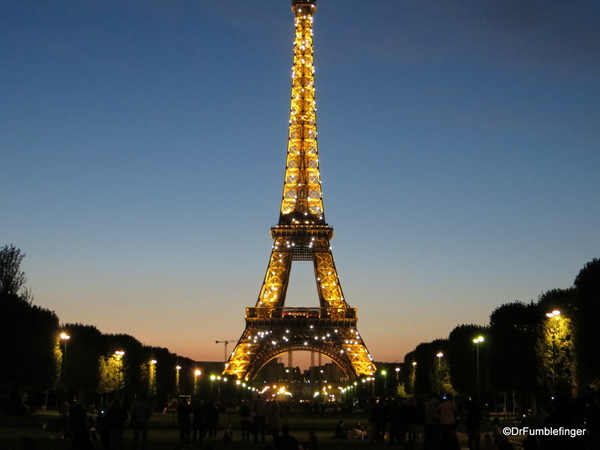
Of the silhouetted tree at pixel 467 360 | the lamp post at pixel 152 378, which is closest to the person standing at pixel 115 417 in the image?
the silhouetted tree at pixel 467 360

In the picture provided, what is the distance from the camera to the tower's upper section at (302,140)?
10494 centimetres

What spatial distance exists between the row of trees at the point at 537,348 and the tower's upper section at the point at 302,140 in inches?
944

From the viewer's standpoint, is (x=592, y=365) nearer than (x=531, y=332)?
Yes

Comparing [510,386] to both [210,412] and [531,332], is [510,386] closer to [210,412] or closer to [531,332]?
[531,332]

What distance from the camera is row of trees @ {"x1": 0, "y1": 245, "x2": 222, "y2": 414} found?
61.0 m

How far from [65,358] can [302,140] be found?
4418 cm

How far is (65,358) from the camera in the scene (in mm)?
68375

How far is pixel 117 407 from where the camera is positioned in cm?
2772

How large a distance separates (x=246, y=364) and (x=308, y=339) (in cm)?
789

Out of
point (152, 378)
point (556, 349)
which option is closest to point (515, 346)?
point (556, 349)

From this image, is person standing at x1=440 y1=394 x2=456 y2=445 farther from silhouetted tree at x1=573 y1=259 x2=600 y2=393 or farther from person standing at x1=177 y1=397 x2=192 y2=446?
silhouetted tree at x1=573 y1=259 x2=600 y2=393

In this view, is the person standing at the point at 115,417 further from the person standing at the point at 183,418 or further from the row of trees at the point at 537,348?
the row of trees at the point at 537,348

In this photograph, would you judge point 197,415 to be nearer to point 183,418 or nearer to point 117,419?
point 183,418

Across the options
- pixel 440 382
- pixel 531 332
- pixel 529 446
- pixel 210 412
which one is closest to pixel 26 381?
pixel 210 412
